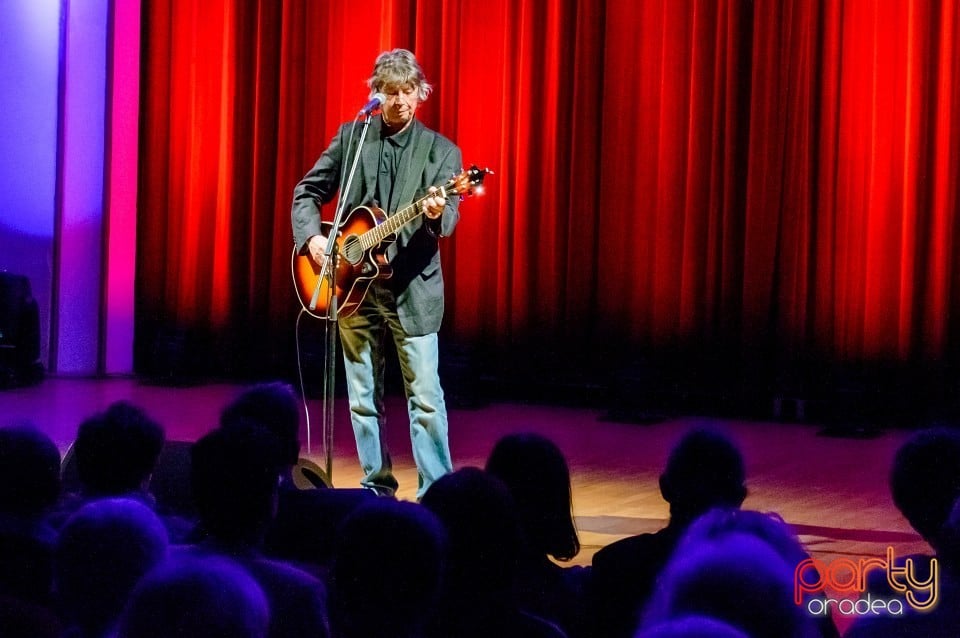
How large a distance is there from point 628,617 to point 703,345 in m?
5.33

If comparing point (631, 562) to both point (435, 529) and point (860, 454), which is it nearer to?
point (435, 529)

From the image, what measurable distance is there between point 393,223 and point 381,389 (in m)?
0.70

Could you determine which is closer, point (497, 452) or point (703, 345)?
point (497, 452)

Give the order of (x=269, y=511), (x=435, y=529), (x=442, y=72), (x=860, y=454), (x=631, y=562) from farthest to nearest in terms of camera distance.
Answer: (x=442, y=72), (x=860, y=454), (x=631, y=562), (x=269, y=511), (x=435, y=529)

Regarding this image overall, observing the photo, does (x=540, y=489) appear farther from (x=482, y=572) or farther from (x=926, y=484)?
(x=926, y=484)

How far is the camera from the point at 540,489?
264 cm

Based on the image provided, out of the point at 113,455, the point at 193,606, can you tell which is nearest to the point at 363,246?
the point at 113,455

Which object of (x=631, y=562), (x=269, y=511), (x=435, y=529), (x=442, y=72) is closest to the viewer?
(x=435, y=529)

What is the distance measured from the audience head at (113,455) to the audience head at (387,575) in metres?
1.13

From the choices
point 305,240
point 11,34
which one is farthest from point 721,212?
point 11,34

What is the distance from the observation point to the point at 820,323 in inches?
289

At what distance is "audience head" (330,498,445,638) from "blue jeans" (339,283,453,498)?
2.60 m

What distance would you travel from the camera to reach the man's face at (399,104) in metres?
4.56

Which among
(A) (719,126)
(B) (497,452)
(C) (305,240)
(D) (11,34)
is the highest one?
(D) (11,34)
